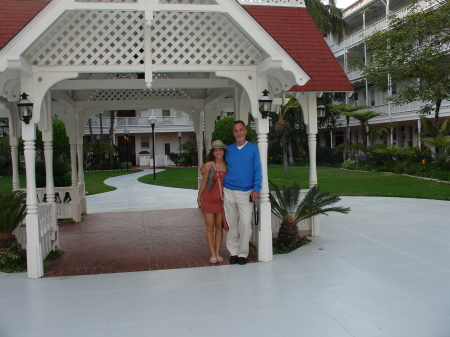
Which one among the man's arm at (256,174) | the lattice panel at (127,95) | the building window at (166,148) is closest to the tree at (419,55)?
the lattice panel at (127,95)

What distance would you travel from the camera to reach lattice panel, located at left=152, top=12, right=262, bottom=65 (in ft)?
20.7

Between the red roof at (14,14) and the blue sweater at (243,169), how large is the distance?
12.5ft

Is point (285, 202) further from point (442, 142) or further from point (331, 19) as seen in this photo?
point (331, 19)

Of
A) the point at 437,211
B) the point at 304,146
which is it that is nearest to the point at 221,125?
the point at 304,146

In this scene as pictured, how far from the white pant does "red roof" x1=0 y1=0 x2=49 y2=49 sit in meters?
4.18

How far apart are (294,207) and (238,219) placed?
1.46m

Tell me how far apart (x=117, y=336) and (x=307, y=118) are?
18.0 feet

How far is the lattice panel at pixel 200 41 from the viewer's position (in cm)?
632

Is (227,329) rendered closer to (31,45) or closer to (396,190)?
(31,45)

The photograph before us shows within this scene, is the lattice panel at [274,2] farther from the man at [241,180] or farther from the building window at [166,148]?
the building window at [166,148]

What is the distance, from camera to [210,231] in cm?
650

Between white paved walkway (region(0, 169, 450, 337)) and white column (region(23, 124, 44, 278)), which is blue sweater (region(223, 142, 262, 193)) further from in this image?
white column (region(23, 124, 44, 278))

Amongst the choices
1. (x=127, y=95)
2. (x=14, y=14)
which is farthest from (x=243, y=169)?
(x=127, y=95)

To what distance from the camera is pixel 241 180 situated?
6375mm
